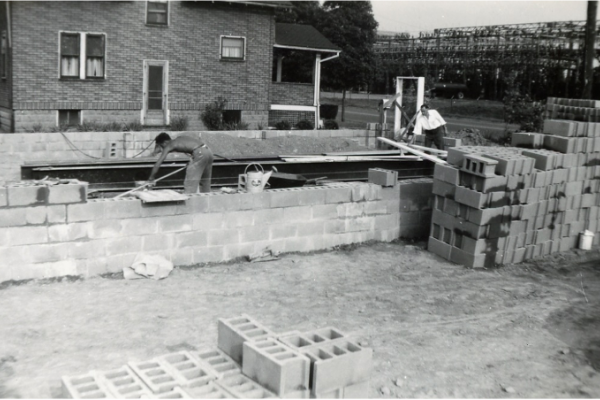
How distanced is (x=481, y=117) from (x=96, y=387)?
39324mm

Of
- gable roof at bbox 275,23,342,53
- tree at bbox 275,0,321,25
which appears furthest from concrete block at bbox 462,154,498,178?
tree at bbox 275,0,321,25

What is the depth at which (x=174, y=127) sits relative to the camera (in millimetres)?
25250

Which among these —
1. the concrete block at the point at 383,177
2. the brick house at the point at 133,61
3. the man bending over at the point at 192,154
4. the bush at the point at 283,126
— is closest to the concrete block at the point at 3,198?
the man bending over at the point at 192,154

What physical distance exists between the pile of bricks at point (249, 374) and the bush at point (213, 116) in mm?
21228

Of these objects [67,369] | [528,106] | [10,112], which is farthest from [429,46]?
[67,369]

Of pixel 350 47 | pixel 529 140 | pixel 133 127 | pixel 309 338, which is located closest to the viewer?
pixel 309 338

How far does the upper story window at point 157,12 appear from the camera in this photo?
25266 millimetres

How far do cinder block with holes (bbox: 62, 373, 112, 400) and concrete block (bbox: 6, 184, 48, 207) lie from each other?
4.53 meters

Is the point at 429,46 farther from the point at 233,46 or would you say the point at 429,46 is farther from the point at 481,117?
the point at 233,46

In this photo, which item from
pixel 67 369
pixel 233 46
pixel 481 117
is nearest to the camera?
pixel 67 369

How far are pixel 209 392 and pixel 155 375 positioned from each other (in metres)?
0.47

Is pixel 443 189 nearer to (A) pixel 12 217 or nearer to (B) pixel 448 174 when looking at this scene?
(B) pixel 448 174

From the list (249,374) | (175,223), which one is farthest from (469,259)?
(249,374)

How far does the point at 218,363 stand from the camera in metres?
5.35
